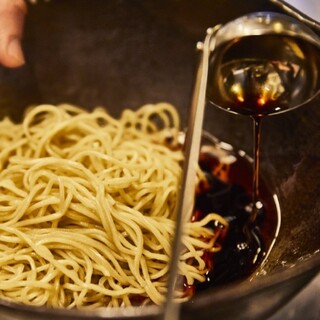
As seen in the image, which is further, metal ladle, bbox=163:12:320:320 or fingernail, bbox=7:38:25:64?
fingernail, bbox=7:38:25:64

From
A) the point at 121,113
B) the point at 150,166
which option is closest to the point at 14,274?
the point at 150,166

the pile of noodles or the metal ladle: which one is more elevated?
the metal ladle

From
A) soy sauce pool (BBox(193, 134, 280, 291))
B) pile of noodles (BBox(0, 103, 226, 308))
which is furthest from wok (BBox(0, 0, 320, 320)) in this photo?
pile of noodles (BBox(0, 103, 226, 308))

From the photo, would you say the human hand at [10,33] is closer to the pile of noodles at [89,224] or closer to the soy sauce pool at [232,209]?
the pile of noodles at [89,224]

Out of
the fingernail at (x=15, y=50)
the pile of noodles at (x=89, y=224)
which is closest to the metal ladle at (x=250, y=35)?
the pile of noodles at (x=89, y=224)

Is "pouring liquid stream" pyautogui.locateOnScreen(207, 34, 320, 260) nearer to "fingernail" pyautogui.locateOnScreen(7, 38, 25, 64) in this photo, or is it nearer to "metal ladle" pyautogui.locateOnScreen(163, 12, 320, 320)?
"metal ladle" pyautogui.locateOnScreen(163, 12, 320, 320)

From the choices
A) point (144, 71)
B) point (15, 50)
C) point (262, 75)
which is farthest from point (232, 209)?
point (15, 50)
